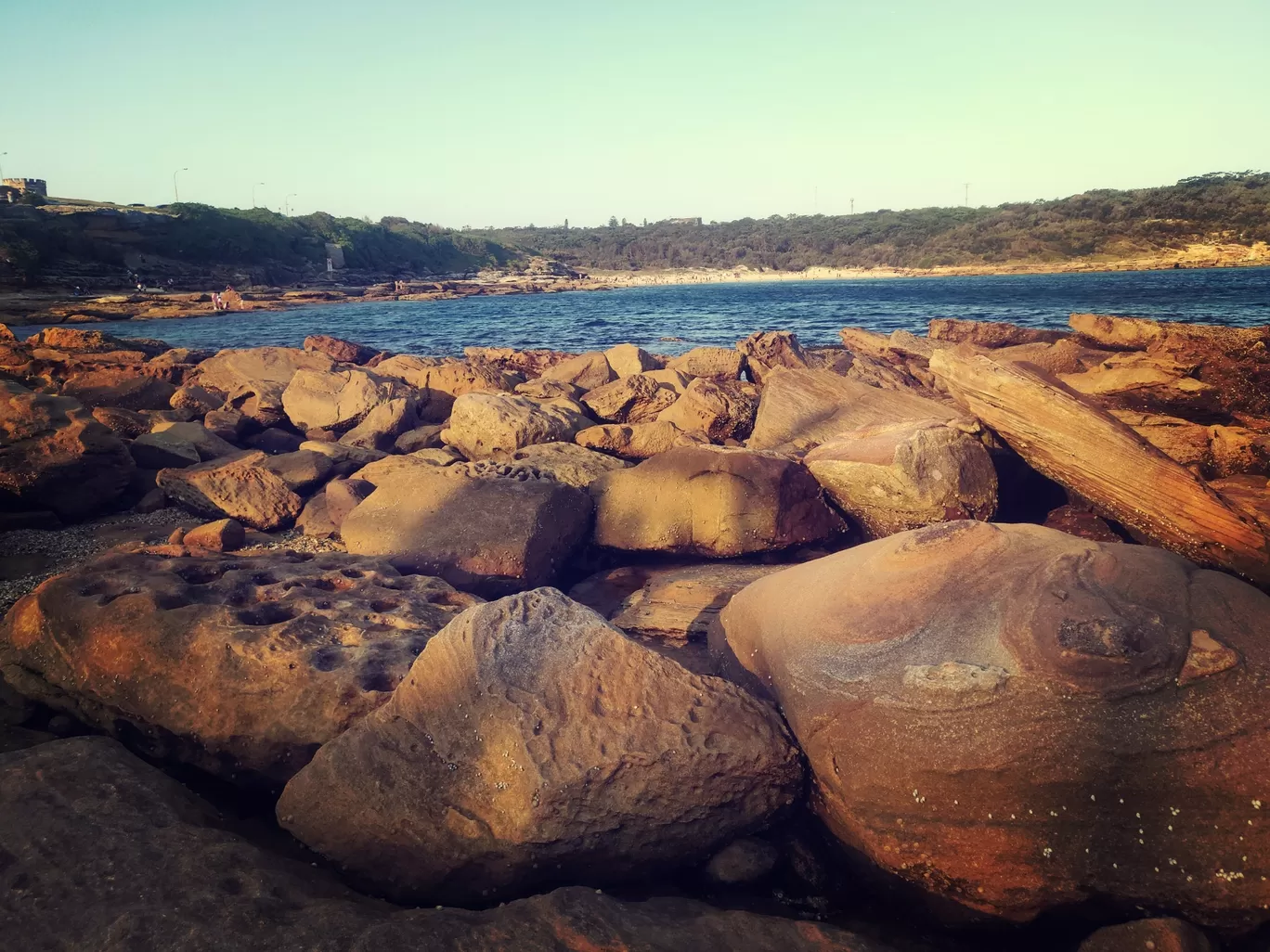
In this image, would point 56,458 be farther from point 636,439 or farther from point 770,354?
point 770,354

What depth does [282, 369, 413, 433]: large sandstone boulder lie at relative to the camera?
8672 millimetres

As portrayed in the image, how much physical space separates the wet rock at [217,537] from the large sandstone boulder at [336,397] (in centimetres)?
361

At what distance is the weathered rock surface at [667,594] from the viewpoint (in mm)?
4754

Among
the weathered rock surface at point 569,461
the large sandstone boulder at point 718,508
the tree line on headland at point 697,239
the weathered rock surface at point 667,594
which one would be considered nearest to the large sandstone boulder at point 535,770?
the weathered rock surface at point 667,594

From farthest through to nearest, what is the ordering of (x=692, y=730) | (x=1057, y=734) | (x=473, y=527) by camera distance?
(x=473, y=527)
(x=692, y=730)
(x=1057, y=734)

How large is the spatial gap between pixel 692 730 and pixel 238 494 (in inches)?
194

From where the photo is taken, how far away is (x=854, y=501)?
5391mm

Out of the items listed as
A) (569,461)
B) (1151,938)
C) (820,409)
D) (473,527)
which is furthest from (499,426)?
(1151,938)

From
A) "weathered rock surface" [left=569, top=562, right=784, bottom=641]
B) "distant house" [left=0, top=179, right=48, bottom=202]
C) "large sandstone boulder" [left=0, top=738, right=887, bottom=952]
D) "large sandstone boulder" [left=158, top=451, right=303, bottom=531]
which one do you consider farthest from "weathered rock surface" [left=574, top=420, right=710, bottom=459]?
"distant house" [left=0, top=179, right=48, bottom=202]

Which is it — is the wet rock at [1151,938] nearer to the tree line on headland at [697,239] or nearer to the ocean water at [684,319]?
the ocean water at [684,319]

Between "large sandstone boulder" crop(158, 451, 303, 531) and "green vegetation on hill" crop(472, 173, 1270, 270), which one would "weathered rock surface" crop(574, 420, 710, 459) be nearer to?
"large sandstone boulder" crop(158, 451, 303, 531)

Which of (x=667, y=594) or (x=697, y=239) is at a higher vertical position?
(x=697, y=239)

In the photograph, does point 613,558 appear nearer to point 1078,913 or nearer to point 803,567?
point 803,567

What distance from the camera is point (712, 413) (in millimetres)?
7660
